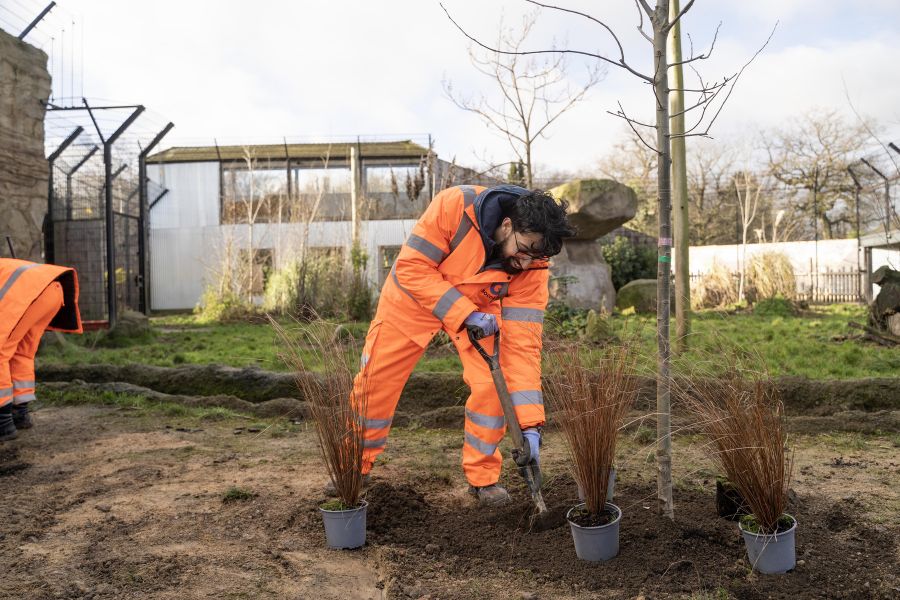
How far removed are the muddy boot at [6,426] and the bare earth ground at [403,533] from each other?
1.14ft

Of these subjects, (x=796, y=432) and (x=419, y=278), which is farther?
(x=796, y=432)

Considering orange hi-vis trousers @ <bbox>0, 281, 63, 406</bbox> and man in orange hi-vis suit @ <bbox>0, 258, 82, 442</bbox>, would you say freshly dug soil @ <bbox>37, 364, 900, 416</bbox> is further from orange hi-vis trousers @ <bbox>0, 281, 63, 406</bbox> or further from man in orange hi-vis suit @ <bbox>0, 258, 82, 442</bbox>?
orange hi-vis trousers @ <bbox>0, 281, 63, 406</bbox>

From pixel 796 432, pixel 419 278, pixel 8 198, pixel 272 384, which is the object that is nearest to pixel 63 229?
pixel 8 198

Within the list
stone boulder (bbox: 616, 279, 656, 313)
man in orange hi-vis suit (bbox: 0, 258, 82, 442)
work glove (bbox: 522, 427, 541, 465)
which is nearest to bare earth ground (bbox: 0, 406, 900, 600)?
work glove (bbox: 522, 427, 541, 465)

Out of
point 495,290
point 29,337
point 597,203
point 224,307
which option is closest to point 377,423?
point 495,290

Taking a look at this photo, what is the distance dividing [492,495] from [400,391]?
0.64 metres

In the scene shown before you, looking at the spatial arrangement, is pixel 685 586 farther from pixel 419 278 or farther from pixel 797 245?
pixel 797 245

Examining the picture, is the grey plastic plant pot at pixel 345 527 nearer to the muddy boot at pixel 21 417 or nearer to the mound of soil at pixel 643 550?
the mound of soil at pixel 643 550

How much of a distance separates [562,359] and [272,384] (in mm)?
3930

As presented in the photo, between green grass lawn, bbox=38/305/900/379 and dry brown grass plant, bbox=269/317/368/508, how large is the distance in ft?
4.17

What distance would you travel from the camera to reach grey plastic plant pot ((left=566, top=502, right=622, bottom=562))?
249 centimetres

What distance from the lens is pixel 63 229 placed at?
12609 mm

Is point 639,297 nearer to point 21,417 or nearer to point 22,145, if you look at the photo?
point 22,145

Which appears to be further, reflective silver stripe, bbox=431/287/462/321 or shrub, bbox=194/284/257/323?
shrub, bbox=194/284/257/323
